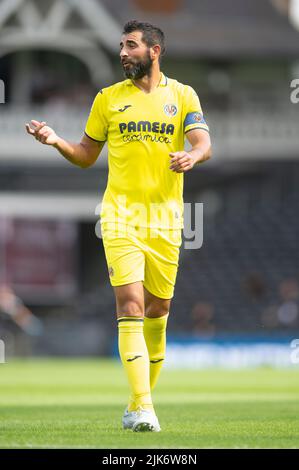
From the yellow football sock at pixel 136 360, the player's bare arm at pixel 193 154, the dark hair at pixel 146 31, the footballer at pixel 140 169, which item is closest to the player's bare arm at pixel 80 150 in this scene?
the footballer at pixel 140 169

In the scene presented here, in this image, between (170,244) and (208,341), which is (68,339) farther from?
(170,244)

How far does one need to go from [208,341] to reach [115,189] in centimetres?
2028

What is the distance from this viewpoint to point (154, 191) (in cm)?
920

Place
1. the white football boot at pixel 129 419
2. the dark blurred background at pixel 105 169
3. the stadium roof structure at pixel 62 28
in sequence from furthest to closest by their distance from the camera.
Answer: the stadium roof structure at pixel 62 28 < the dark blurred background at pixel 105 169 < the white football boot at pixel 129 419

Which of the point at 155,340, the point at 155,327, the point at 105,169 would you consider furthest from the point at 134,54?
the point at 105,169

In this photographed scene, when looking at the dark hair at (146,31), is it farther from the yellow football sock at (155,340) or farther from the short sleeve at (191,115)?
the yellow football sock at (155,340)

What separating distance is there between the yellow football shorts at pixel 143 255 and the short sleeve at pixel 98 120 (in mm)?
679

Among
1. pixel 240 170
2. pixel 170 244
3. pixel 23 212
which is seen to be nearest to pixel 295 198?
pixel 240 170

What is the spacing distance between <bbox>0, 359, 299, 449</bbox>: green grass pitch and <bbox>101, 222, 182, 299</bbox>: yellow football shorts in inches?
38.5

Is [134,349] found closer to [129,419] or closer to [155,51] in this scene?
[129,419]

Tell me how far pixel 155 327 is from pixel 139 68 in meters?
1.81

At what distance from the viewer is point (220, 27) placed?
41.8 meters

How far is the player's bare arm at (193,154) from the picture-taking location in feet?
28.2

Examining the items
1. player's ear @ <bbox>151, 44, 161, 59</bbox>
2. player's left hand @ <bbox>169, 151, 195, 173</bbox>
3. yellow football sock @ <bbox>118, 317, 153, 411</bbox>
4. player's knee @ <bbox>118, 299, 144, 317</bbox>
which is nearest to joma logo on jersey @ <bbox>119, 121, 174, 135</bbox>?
player's ear @ <bbox>151, 44, 161, 59</bbox>
